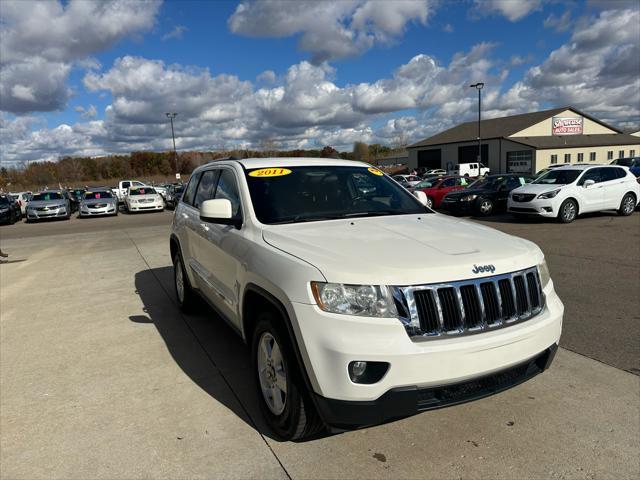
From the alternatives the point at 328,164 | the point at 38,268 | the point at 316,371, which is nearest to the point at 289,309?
the point at 316,371

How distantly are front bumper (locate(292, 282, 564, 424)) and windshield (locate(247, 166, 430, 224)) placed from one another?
1.24 m

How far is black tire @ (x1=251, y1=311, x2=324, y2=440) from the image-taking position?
2715 mm

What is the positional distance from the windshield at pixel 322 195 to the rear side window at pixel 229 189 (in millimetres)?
181

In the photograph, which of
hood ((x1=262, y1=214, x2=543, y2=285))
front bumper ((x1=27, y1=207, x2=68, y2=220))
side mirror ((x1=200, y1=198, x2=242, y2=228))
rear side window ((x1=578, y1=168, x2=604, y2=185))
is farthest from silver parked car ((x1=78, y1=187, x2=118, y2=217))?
hood ((x1=262, y1=214, x2=543, y2=285))

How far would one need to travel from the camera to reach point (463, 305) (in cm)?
258

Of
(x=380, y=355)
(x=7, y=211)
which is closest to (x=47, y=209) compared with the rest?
(x=7, y=211)

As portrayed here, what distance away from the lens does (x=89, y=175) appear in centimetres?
9494

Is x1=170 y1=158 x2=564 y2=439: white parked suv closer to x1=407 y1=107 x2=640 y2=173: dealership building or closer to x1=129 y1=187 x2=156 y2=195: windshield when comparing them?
x1=129 y1=187 x2=156 y2=195: windshield

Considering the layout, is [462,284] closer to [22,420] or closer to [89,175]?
[22,420]

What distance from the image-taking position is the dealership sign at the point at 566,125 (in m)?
60.2

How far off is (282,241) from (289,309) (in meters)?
0.58

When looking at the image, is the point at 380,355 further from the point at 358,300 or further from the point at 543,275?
the point at 543,275

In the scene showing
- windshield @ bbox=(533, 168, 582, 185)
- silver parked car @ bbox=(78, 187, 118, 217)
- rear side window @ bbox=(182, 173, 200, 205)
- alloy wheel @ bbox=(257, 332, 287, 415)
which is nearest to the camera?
alloy wheel @ bbox=(257, 332, 287, 415)

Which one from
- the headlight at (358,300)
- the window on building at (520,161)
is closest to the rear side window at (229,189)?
the headlight at (358,300)
